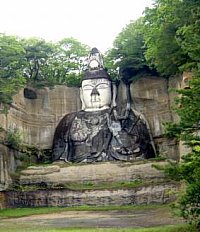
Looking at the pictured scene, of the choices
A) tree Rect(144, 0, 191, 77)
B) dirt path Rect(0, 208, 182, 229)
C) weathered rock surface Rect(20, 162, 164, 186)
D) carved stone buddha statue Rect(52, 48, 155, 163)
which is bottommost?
dirt path Rect(0, 208, 182, 229)

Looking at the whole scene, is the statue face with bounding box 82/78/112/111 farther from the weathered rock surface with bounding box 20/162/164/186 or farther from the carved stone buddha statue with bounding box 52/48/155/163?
the weathered rock surface with bounding box 20/162/164/186

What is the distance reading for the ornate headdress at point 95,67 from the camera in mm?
37919

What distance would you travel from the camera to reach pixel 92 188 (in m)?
25.6

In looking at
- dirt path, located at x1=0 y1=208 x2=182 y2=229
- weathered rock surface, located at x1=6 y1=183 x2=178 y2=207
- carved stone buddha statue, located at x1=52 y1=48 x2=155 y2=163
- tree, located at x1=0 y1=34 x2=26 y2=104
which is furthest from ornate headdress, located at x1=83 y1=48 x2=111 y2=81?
dirt path, located at x1=0 y1=208 x2=182 y2=229

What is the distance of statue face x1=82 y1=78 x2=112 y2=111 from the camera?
123ft

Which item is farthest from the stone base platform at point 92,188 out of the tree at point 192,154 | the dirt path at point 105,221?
the tree at point 192,154

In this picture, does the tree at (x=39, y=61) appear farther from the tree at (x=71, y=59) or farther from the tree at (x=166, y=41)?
the tree at (x=166, y=41)

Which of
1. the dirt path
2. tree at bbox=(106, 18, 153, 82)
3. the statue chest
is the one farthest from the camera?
the statue chest

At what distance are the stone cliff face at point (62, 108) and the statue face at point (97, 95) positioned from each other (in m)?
1.16

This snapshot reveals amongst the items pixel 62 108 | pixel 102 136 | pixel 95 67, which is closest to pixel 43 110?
pixel 62 108

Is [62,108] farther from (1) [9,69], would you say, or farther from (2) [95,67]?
(1) [9,69]

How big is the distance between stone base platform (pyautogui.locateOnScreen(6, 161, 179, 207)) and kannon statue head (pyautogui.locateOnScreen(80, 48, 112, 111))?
8.71 meters

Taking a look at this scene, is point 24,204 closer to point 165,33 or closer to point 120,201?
point 120,201

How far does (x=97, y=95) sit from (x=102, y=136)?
14.8 feet
